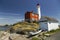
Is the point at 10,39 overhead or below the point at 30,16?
below

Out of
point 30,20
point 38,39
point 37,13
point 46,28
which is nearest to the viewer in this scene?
point 38,39

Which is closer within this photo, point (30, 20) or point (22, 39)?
point (22, 39)

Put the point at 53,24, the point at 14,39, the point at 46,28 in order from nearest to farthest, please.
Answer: the point at 14,39
the point at 46,28
the point at 53,24

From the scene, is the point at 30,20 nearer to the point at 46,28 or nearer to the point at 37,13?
the point at 37,13

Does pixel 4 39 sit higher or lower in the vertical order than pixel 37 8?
lower

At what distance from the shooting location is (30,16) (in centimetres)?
5038

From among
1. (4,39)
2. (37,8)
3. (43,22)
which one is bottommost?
(4,39)

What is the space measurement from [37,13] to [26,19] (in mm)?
4848

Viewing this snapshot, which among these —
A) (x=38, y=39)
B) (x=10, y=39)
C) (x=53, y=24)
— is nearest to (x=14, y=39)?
(x=10, y=39)

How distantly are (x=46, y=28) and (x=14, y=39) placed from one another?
10410mm

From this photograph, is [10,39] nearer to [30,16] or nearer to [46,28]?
[46,28]

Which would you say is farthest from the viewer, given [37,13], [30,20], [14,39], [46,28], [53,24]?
[37,13]

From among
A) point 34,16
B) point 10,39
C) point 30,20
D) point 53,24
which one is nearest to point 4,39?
point 10,39

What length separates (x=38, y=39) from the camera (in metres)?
24.3
